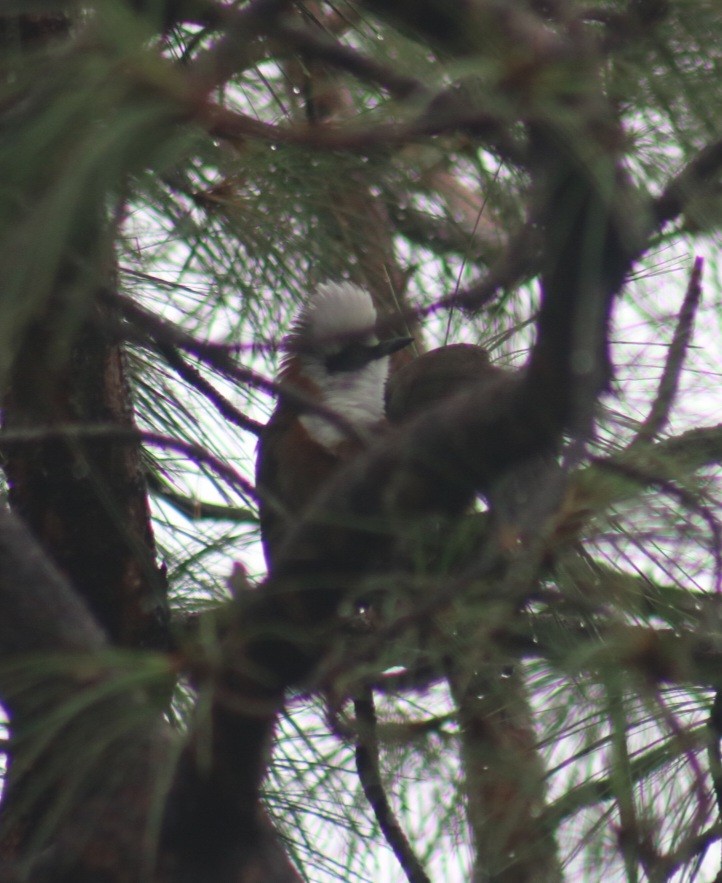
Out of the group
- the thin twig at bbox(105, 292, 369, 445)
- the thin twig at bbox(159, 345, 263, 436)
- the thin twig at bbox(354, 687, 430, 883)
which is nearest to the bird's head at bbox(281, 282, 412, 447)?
the thin twig at bbox(159, 345, 263, 436)

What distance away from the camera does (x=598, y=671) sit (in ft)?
3.91

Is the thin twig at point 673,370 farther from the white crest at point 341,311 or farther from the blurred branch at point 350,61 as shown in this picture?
the white crest at point 341,311

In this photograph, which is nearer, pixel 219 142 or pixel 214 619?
pixel 214 619

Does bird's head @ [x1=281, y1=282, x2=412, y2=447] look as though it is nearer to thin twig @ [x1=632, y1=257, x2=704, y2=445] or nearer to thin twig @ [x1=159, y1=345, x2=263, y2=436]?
thin twig @ [x1=159, y1=345, x2=263, y2=436]

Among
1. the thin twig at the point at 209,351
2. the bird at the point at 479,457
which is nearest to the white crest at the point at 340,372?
the bird at the point at 479,457

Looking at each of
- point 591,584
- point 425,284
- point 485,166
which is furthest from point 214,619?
point 425,284

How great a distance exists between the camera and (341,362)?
279 centimetres

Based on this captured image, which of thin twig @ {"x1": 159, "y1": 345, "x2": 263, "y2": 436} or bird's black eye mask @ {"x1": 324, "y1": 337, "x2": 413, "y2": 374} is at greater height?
bird's black eye mask @ {"x1": 324, "y1": 337, "x2": 413, "y2": 374}

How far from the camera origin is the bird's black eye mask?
2736 mm

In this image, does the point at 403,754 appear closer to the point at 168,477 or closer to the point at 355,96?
the point at 355,96

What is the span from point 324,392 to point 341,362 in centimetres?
8

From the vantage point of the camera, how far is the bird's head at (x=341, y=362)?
99.1 inches

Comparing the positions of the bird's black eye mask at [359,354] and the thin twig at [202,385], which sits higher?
the bird's black eye mask at [359,354]

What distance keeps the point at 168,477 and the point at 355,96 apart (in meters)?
1.03
